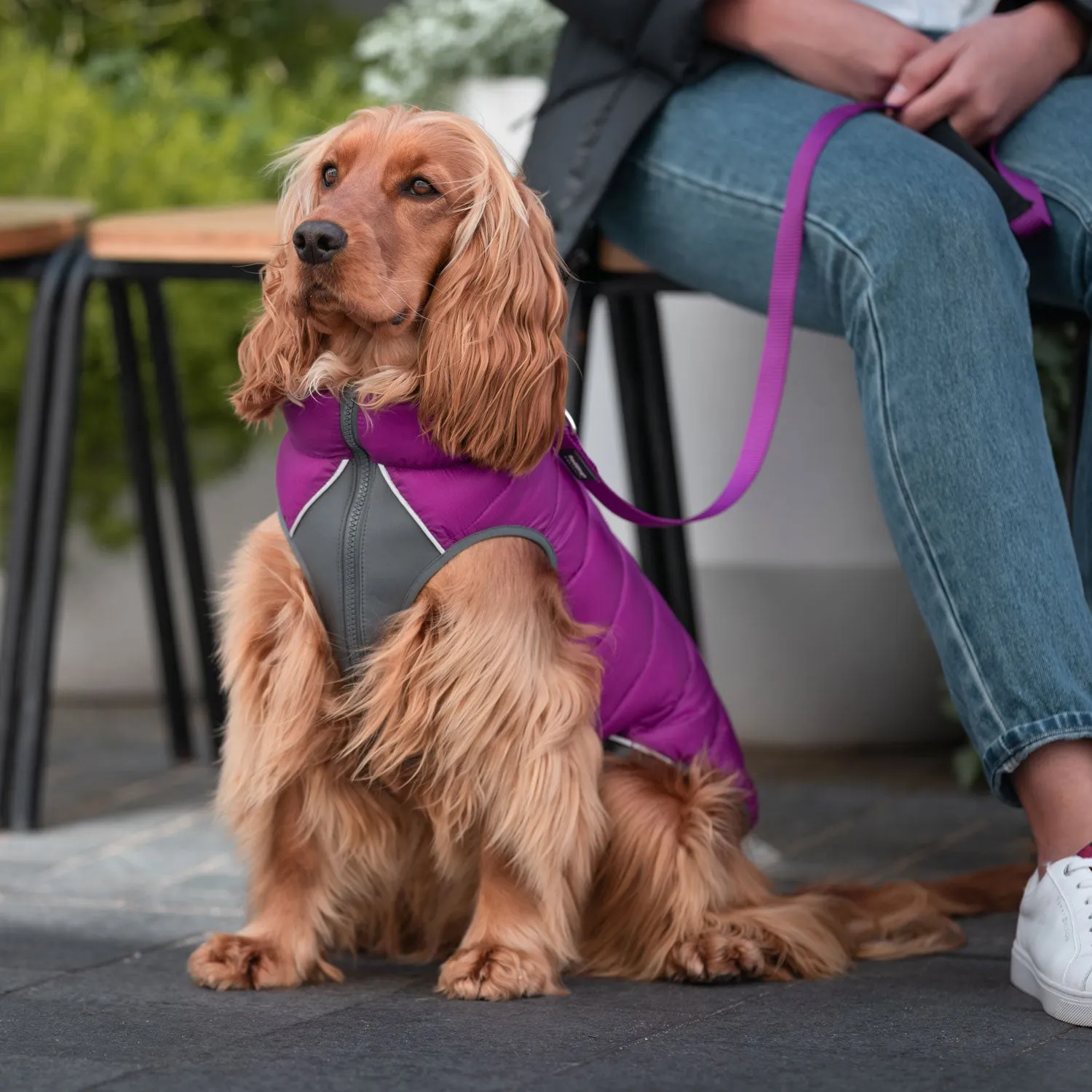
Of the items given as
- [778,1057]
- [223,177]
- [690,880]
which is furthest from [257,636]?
[223,177]

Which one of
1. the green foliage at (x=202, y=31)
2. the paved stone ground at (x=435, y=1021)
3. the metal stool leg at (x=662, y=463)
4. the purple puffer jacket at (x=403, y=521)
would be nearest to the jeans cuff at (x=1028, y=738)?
the paved stone ground at (x=435, y=1021)

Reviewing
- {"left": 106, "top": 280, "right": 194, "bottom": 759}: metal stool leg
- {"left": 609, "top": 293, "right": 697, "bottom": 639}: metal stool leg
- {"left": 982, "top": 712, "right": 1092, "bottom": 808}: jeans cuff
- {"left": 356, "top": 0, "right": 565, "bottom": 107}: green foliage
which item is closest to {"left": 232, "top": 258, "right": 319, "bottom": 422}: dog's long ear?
{"left": 982, "top": 712, "right": 1092, "bottom": 808}: jeans cuff

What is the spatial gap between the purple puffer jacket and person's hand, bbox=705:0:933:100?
74 cm

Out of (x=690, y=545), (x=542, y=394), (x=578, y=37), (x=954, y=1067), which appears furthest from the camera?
(x=690, y=545)

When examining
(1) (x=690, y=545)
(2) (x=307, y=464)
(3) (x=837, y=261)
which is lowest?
(1) (x=690, y=545)

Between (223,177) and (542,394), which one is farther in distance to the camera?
(223,177)

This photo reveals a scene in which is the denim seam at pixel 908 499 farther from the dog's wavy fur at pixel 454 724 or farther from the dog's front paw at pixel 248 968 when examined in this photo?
the dog's front paw at pixel 248 968

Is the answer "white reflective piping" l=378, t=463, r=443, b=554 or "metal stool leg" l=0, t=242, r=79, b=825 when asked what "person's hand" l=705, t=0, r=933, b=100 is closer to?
"white reflective piping" l=378, t=463, r=443, b=554

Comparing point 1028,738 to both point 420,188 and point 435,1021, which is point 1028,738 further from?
point 420,188

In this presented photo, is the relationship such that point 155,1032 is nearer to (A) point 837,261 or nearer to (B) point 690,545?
(A) point 837,261

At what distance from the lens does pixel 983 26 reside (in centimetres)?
252

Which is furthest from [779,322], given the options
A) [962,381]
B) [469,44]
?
[469,44]

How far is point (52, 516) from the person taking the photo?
3.38m

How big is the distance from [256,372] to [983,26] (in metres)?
1.17
